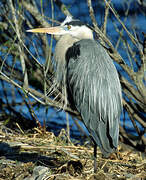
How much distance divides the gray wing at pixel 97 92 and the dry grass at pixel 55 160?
0.89 ft

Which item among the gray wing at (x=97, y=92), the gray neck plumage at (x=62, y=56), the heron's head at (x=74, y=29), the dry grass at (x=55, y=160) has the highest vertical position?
the heron's head at (x=74, y=29)

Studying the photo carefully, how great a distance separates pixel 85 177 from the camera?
2.63 meters

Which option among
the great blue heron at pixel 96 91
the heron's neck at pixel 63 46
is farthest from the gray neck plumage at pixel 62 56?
the great blue heron at pixel 96 91

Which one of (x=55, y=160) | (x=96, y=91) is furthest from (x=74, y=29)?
(x=55, y=160)

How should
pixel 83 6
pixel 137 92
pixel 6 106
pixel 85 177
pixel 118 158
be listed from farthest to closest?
pixel 6 106 → pixel 83 6 → pixel 137 92 → pixel 118 158 → pixel 85 177

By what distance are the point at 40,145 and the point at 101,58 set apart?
110cm

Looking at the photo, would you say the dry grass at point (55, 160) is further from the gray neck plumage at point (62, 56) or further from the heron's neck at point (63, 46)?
the heron's neck at point (63, 46)

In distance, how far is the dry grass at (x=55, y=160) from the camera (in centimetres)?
265

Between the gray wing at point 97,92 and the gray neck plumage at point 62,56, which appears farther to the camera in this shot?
the gray neck plumage at point 62,56

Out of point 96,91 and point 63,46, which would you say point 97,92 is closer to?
point 96,91

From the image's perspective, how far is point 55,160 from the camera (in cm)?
303

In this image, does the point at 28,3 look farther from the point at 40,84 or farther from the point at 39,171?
the point at 39,171

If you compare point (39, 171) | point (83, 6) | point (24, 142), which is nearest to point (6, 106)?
point (24, 142)

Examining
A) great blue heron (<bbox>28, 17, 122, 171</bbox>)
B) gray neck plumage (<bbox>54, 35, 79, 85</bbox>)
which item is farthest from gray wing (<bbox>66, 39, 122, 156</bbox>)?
gray neck plumage (<bbox>54, 35, 79, 85</bbox>)
